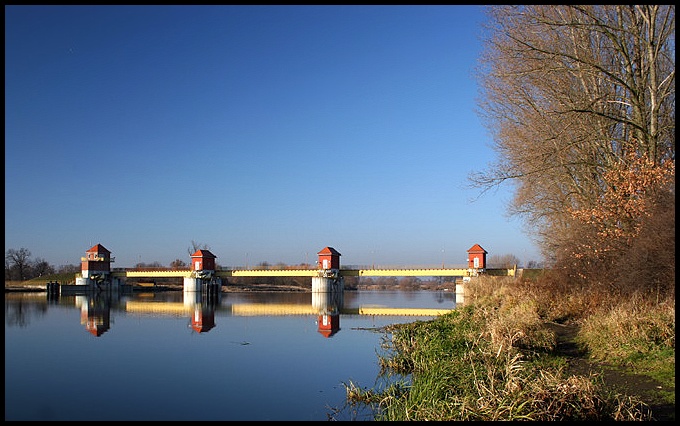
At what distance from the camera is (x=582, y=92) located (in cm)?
→ 1950

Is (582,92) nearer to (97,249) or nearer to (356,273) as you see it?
(356,273)

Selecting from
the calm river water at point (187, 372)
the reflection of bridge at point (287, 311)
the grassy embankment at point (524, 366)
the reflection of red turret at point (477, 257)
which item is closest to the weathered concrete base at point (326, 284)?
the reflection of red turret at point (477, 257)

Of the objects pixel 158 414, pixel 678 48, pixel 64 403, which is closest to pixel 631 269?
pixel 678 48

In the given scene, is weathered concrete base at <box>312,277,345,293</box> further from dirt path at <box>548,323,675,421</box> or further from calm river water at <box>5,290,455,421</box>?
dirt path at <box>548,323,675,421</box>

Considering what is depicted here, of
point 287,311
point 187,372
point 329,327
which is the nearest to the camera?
point 187,372

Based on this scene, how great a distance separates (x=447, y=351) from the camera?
37.3 feet

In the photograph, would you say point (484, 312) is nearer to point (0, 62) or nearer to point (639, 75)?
point (639, 75)

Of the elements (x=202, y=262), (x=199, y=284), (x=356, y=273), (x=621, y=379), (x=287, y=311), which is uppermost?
(x=202, y=262)

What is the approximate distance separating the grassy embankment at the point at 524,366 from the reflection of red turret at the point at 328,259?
167 feet

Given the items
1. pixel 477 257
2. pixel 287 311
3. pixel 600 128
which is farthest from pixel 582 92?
pixel 477 257

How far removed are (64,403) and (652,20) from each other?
54.5ft

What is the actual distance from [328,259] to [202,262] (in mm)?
15418

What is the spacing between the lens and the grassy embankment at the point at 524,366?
263 inches

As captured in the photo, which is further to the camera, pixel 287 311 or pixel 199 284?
pixel 199 284
